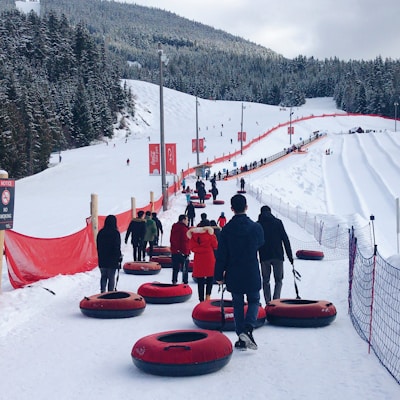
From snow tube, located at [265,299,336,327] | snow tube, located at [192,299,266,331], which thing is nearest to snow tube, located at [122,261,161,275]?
snow tube, located at [192,299,266,331]

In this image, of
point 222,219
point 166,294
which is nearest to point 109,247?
point 166,294

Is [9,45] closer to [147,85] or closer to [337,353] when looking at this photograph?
[147,85]

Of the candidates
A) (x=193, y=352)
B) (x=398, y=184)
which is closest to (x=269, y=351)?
(x=193, y=352)

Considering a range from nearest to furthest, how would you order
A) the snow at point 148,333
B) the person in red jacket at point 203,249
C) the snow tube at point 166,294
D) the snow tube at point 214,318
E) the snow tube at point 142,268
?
the snow at point 148,333, the snow tube at point 214,318, the person in red jacket at point 203,249, the snow tube at point 166,294, the snow tube at point 142,268

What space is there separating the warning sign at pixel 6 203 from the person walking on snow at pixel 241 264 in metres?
4.72

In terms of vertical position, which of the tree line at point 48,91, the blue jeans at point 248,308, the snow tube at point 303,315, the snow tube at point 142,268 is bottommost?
the snow tube at point 142,268

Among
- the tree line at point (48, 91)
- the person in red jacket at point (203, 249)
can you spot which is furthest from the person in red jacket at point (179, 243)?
the tree line at point (48, 91)

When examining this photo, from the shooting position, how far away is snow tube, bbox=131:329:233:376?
6250 mm

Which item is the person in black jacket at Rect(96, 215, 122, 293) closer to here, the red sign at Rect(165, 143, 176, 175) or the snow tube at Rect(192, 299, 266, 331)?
the snow tube at Rect(192, 299, 266, 331)

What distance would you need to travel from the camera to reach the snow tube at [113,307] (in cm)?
958

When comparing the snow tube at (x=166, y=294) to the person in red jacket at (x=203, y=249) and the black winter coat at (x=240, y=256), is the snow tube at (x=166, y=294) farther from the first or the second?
the black winter coat at (x=240, y=256)

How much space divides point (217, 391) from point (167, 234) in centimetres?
2057

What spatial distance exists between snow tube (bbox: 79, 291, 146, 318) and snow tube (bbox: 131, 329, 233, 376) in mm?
3052

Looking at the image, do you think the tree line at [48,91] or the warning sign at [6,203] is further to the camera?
the tree line at [48,91]
